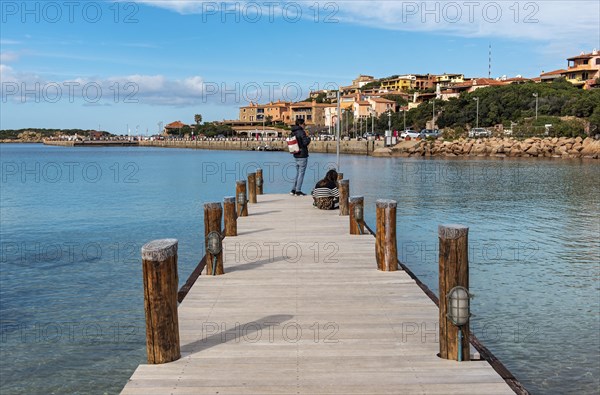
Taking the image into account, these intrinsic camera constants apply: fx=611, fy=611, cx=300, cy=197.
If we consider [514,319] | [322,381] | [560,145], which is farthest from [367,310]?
[560,145]

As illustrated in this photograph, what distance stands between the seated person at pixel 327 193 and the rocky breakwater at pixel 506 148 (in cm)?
6181

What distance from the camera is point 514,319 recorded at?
11.4 metres

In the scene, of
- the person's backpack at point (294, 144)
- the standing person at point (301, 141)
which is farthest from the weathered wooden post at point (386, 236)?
the person's backpack at point (294, 144)

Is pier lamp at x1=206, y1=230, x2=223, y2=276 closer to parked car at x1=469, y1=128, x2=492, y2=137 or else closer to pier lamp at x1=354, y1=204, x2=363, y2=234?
pier lamp at x1=354, y1=204, x2=363, y2=234

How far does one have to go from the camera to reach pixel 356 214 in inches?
524

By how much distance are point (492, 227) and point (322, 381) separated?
1903cm

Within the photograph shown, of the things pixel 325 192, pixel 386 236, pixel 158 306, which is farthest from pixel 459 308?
pixel 325 192

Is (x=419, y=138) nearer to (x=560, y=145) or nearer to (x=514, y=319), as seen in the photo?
(x=560, y=145)

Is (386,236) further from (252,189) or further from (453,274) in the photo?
(252,189)

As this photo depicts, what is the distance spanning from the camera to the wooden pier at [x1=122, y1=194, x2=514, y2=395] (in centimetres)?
541

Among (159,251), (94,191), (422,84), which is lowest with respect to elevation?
(94,191)

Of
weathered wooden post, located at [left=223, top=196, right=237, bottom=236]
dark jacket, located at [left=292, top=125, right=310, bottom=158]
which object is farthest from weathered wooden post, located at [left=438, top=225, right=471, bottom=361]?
dark jacket, located at [left=292, top=125, right=310, bottom=158]

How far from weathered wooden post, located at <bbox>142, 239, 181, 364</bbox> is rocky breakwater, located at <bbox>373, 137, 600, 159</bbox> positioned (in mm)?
73686

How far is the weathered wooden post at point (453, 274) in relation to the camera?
5.98 meters
